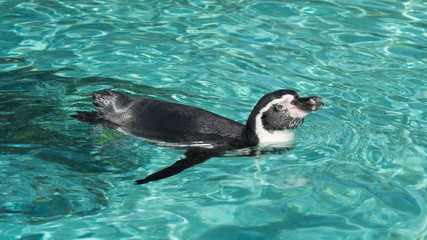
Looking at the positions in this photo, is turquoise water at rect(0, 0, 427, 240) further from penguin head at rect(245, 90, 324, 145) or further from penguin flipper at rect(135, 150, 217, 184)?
penguin head at rect(245, 90, 324, 145)

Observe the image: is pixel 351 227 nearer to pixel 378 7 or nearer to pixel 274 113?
pixel 274 113

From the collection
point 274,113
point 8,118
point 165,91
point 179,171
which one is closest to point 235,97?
point 165,91

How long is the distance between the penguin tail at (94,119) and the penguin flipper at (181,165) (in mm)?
839

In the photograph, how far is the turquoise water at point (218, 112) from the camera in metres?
4.32

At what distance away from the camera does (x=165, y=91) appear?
661cm

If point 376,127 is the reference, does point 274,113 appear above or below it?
above

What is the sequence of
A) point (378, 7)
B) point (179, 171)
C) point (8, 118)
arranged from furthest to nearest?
point (378, 7) → point (8, 118) → point (179, 171)

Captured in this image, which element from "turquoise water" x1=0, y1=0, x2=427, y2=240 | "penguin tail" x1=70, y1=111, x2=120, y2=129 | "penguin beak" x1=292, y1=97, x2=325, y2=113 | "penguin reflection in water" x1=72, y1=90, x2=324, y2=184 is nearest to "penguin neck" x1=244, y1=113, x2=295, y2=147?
"penguin reflection in water" x1=72, y1=90, x2=324, y2=184

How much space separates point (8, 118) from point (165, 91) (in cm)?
169

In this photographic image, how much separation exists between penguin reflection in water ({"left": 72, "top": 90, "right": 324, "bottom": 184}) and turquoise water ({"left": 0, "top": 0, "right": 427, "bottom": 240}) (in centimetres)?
14

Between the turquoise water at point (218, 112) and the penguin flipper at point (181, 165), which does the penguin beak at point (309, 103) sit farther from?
the penguin flipper at point (181, 165)

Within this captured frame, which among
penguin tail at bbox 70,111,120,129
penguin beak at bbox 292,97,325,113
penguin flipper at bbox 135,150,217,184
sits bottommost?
penguin flipper at bbox 135,150,217,184

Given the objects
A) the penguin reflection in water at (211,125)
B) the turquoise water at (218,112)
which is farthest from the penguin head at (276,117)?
the turquoise water at (218,112)

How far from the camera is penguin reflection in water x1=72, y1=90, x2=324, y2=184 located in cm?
523
